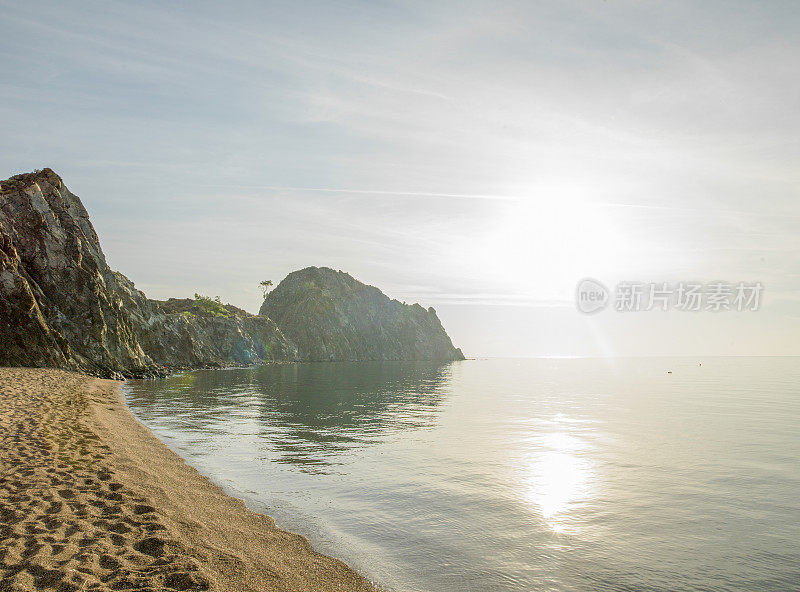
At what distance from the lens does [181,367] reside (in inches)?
4577

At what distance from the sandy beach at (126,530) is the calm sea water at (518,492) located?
1.69 meters

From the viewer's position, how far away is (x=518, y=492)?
69.2 ft

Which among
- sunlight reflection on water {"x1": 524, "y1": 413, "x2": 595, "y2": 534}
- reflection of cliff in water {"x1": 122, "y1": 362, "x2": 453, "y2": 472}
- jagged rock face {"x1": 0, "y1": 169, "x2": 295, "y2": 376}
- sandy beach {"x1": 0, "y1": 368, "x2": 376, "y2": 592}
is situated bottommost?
reflection of cliff in water {"x1": 122, "y1": 362, "x2": 453, "y2": 472}

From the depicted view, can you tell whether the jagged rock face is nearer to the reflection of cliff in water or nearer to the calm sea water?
the reflection of cliff in water

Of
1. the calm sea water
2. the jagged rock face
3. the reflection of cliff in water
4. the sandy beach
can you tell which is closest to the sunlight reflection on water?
the calm sea water

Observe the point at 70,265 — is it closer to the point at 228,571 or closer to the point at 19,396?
the point at 19,396

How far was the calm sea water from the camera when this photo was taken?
13.4 m

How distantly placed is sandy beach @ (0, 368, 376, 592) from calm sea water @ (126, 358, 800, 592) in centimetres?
169

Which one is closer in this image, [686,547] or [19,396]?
[686,547]

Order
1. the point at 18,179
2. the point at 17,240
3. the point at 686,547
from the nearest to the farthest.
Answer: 1. the point at 686,547
2. the point at 17,240
3. the point at 18,179

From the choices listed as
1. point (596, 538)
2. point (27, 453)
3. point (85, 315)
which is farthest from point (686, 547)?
point (85, 315)

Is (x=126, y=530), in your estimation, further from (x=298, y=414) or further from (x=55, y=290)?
(x=55, y=290)

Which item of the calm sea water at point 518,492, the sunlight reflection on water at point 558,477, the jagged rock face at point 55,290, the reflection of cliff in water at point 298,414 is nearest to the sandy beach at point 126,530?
the calm sea water at point 518,492

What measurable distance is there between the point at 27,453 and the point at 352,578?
46.2 feet
